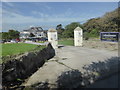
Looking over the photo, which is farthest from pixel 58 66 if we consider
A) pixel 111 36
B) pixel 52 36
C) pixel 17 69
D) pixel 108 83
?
pixel 111 36

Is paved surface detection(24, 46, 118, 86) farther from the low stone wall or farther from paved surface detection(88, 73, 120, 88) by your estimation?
paved surface detection(88, 73, 120, 88)

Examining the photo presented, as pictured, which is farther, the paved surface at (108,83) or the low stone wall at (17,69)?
the low stone wall at (17,69)

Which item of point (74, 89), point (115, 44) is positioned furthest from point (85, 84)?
point (115, 44)

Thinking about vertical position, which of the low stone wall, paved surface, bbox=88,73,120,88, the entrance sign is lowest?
paved surface, bbox=88,73,120,88

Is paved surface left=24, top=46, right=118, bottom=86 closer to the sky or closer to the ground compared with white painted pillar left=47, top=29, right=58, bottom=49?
closer to the ground

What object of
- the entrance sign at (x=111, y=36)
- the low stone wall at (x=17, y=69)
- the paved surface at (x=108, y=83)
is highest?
the entrance sign at (x=111, y=36)

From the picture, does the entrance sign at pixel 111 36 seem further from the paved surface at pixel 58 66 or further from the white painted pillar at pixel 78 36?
the paved surface at pixel 58 66

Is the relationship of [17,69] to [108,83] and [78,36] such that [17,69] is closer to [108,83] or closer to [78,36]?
[108,83]

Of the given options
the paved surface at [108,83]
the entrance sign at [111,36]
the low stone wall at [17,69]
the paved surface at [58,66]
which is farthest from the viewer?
the entrance sign at [111,36]

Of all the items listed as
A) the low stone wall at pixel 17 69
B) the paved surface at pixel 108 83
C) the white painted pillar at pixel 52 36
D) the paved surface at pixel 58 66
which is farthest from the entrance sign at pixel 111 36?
the low stone wall at pixel 17 69

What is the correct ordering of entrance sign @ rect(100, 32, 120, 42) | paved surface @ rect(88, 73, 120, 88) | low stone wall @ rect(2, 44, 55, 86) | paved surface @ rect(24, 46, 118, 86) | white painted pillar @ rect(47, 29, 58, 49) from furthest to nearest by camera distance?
white painted pillar @ rect(47, 29, 58, 49) → entrance sign @ rect(100, 32, 120, 42) → paved surface @ rect(24, 46, 118, 86) → low stone wall @ rect(2, 44, 55, 86) → paved surface @ rect(88, 73, 120, 88)

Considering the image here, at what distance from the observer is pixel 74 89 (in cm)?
364

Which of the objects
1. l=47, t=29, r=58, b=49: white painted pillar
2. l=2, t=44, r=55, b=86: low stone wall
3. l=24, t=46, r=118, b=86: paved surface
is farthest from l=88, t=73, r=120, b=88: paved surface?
l=47, t=29, r=58, b=49: white painted pillar

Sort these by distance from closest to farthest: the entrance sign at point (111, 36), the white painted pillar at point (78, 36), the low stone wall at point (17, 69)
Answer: the low stone wall at point (17, 69) → the entrance sign at point (111, 36) → the white painted pillar at point (78, 36)
